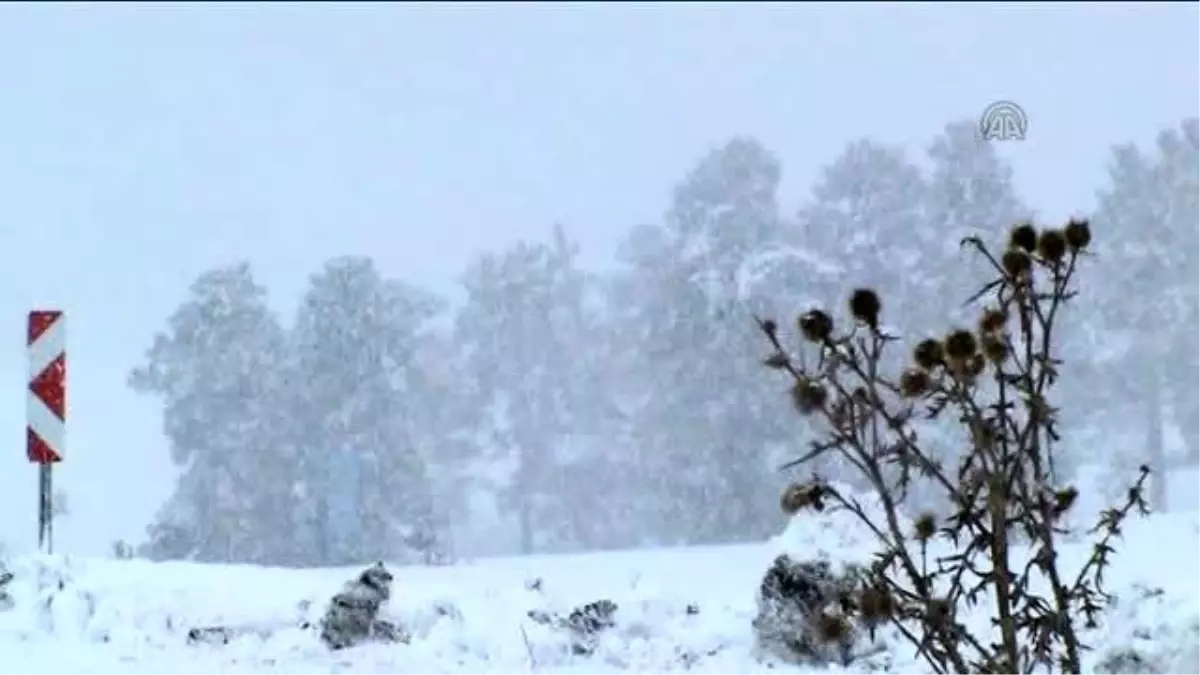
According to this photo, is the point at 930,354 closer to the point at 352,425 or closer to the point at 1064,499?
the point at 1064,499

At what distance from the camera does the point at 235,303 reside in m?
38.6

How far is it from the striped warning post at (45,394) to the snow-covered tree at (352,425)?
29008 millimetres

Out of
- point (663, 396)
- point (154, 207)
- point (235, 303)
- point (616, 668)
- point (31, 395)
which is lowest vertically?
point (616, 668)

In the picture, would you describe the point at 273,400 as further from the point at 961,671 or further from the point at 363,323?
the point at 961,671

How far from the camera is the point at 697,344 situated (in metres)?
36.9

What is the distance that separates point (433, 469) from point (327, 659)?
4545 centimetres

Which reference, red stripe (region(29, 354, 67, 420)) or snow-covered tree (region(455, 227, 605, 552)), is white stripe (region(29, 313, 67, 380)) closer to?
red stripe (region(29, 354, 67, 420))

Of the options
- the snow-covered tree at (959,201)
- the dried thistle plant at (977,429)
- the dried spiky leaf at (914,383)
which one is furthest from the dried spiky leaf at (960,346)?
the snow-covered tree at (959,201)

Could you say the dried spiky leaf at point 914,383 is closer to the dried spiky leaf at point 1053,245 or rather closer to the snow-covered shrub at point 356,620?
the dried spiky leaf at point 1053,245

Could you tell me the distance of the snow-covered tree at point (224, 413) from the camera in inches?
1494

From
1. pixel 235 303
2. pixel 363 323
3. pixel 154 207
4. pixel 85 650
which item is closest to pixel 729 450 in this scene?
pixel 363 323

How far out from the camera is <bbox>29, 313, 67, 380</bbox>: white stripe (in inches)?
362

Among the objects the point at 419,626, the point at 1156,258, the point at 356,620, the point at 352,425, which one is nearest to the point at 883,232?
the point at 1156,258

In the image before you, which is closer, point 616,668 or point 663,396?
point 616,668
